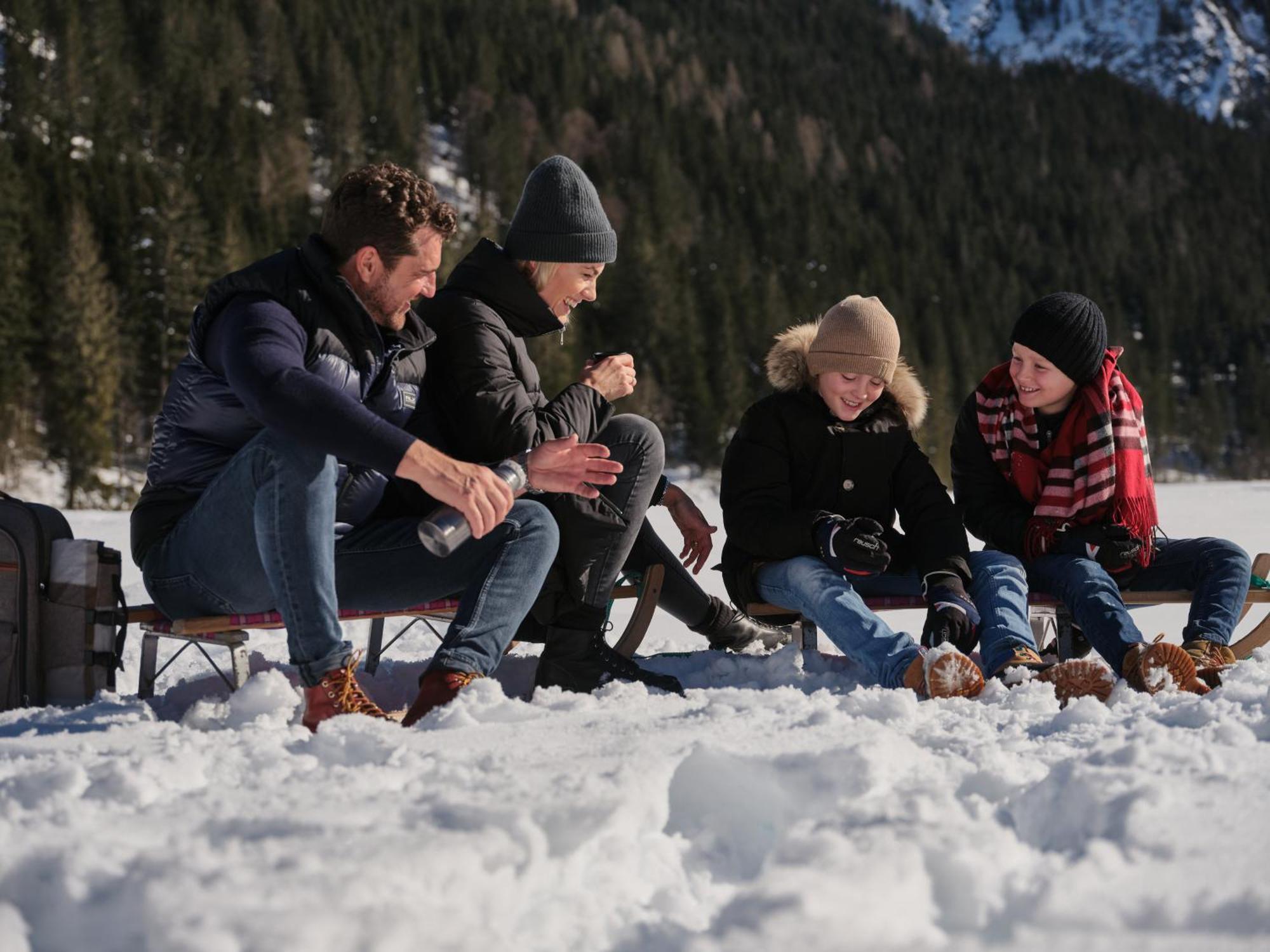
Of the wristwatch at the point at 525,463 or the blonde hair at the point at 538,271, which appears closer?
the wristwatch at the point at 525,463

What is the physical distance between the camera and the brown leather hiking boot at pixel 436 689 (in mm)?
2645

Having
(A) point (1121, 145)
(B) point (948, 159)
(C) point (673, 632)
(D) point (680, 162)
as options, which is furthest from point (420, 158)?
(A) point (1121, 145)

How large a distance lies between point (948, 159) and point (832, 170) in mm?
11322

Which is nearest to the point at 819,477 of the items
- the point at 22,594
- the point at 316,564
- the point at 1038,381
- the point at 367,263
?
the point at 1038,381

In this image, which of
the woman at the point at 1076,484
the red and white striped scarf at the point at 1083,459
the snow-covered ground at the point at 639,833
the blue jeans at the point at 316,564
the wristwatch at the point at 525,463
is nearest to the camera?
the snow-covered ground at the point at 639,833

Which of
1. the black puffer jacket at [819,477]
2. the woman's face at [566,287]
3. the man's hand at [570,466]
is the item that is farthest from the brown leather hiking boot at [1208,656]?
the woman's face at [566,287]

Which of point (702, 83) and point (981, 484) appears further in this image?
point (702, 83)

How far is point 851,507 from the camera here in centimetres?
381

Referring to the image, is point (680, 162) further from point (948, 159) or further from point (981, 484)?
point (981, 484)

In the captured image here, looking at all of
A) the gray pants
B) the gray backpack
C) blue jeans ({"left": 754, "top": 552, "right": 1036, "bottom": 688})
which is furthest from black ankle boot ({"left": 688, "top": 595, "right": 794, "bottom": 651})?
the gray backpack

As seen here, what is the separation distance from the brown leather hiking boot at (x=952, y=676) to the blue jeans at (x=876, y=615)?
0.53 feet

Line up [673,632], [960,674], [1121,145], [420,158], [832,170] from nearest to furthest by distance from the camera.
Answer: [960,674] < [673,632] < [420,158] < [832,170] < [1121,145]

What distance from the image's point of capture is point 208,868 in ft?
5.47

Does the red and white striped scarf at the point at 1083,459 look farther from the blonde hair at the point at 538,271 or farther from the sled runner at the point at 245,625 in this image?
the blonde hair at the point at 538,271
